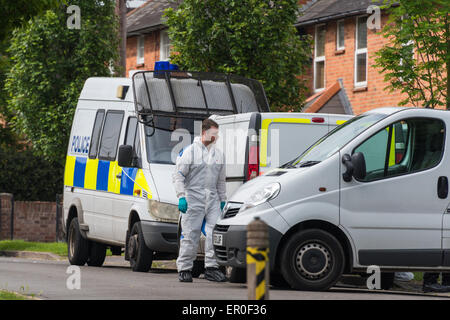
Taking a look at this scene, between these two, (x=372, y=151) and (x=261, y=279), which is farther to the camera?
(x=372, y=151)

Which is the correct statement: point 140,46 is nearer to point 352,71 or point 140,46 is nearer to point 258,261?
point 352,71

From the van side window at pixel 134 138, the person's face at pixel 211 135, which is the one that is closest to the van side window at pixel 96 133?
the van side window at pixel 134 138

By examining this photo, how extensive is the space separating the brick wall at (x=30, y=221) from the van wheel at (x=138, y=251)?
18686mm

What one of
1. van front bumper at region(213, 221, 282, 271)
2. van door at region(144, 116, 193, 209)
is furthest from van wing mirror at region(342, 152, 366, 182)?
van door at region(144, 116, 193, 209)

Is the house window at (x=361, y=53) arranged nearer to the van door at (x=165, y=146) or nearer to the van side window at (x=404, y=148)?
the van door at (x=165, y=146)

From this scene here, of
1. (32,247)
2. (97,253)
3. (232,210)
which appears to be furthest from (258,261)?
(32,247)

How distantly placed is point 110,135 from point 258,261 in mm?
9002

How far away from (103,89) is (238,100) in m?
2.27

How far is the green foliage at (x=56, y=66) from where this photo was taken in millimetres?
26031

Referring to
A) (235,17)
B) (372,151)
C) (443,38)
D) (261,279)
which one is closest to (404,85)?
(443,38)

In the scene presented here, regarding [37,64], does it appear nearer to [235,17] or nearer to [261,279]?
[235,17]

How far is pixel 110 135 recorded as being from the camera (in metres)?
16.1

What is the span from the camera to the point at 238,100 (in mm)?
15805

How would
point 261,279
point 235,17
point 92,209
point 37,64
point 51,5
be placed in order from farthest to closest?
point 37,64 → point 235,17 → point 92,209 → point 51,5 → point 261,279
